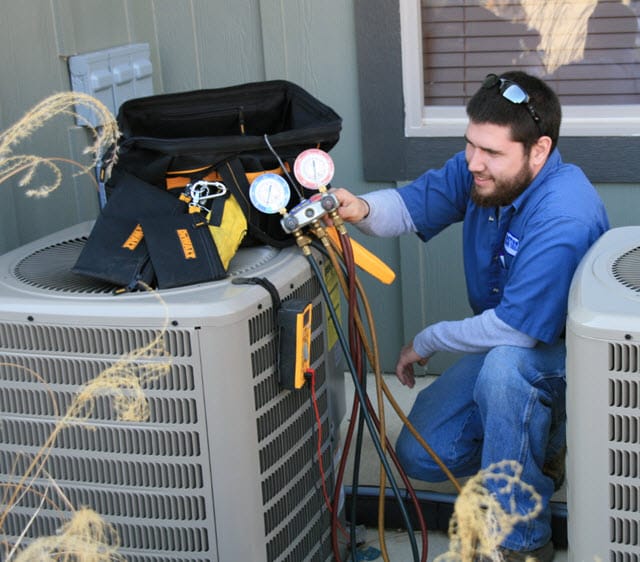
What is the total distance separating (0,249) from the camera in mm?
3227

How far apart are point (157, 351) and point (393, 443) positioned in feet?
4.57

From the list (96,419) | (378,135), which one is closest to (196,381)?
(96,419)

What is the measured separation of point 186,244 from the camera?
2266 mm

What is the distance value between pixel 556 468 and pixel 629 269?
0.89 m

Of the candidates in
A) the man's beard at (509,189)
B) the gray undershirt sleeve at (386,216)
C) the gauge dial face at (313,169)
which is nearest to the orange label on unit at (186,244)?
the gauge dial face at (313,169)

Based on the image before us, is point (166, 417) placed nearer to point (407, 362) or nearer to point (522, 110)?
point (407, 362)

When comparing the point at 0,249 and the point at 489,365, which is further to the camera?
the point at 0,249

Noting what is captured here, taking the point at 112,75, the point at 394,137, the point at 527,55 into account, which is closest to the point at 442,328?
the point at 394,137

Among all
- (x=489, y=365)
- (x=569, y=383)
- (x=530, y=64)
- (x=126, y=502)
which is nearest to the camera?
(x=569, y=383)

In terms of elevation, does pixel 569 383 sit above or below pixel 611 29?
below

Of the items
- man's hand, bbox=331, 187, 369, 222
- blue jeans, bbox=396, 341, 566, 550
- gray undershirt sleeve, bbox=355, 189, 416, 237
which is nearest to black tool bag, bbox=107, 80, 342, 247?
man's hand, bbox=331, 187, 369, 222

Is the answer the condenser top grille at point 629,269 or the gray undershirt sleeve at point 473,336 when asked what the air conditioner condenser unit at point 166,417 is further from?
the condenser top grille at point 629,269

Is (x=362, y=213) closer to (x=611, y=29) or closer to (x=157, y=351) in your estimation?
(x=157, y=351)

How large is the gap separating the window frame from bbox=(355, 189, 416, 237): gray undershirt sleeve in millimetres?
664
